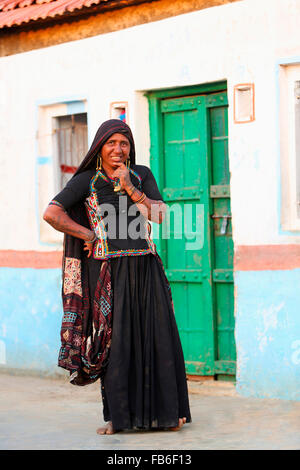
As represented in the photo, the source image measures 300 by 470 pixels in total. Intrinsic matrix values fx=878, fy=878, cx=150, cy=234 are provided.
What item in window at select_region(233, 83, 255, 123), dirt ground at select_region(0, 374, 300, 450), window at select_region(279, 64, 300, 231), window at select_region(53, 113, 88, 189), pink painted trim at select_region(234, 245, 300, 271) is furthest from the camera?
window at select_region(53, 113, 88, 189)

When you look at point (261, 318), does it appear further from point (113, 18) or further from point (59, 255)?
point (113, 18)

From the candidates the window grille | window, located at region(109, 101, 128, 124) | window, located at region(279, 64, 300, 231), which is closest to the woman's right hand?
window, located at region(279, 64, 300, 231)

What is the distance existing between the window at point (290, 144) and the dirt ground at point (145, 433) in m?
1.43

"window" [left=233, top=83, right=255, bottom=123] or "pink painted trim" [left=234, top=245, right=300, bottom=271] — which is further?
"window" [left=233, top=83, right=255, bottom=123]

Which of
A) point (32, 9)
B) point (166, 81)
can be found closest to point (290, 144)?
point (166, 81)

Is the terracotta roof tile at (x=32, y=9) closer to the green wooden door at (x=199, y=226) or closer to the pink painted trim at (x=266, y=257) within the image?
the green wooden door at (x=199, y=226)

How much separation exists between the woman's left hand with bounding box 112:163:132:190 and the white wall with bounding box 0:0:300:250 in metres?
1.52

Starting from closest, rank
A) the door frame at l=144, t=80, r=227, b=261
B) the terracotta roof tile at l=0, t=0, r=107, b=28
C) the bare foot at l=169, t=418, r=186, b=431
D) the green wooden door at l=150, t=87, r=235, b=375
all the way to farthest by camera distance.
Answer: the bare foot at l=169, t=418, r=186, b=431 < the green wooden door at l=150, t=87, r=235, b=375 < the door frame at l=144, t=80, r=227, b=261 < the terracotta roof tile at l=0, t=0, r=107, b=28

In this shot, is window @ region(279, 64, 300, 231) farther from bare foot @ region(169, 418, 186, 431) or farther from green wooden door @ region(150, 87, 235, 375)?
bare foot @ region(169, 418, 186, 431)

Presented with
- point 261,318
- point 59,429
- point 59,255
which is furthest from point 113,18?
point 59,429

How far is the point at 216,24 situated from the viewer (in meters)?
7.01

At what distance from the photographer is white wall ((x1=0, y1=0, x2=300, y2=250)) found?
669 centimetres
